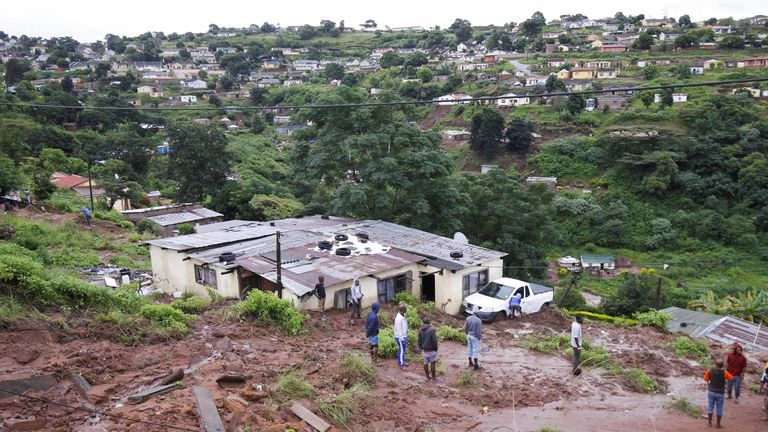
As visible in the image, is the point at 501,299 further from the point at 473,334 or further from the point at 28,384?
the point at 28,384

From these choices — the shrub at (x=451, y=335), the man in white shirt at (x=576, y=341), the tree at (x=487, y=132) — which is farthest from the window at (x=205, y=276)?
the tree at (x=487, y=132)

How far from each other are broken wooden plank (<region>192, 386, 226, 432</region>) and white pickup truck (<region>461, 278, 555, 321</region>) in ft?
26.5

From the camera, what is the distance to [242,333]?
35.0ft

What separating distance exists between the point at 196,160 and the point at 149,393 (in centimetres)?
3008

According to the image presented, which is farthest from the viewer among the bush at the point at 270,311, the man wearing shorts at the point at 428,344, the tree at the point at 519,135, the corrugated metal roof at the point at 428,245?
the tree at the point at 519,135

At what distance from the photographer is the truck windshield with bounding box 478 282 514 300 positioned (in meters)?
14.7

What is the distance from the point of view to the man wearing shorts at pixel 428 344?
936cm

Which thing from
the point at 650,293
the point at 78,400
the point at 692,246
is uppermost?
the point at 78,400

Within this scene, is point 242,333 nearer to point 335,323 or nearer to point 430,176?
point 335,323

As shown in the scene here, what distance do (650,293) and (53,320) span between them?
2060cm

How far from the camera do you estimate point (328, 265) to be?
46.4ft

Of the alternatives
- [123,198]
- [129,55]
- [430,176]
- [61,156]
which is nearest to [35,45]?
[129,55]

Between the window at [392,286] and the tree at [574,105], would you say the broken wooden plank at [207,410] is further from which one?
the tree at [574,105]

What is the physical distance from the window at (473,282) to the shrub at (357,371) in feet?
20.2
